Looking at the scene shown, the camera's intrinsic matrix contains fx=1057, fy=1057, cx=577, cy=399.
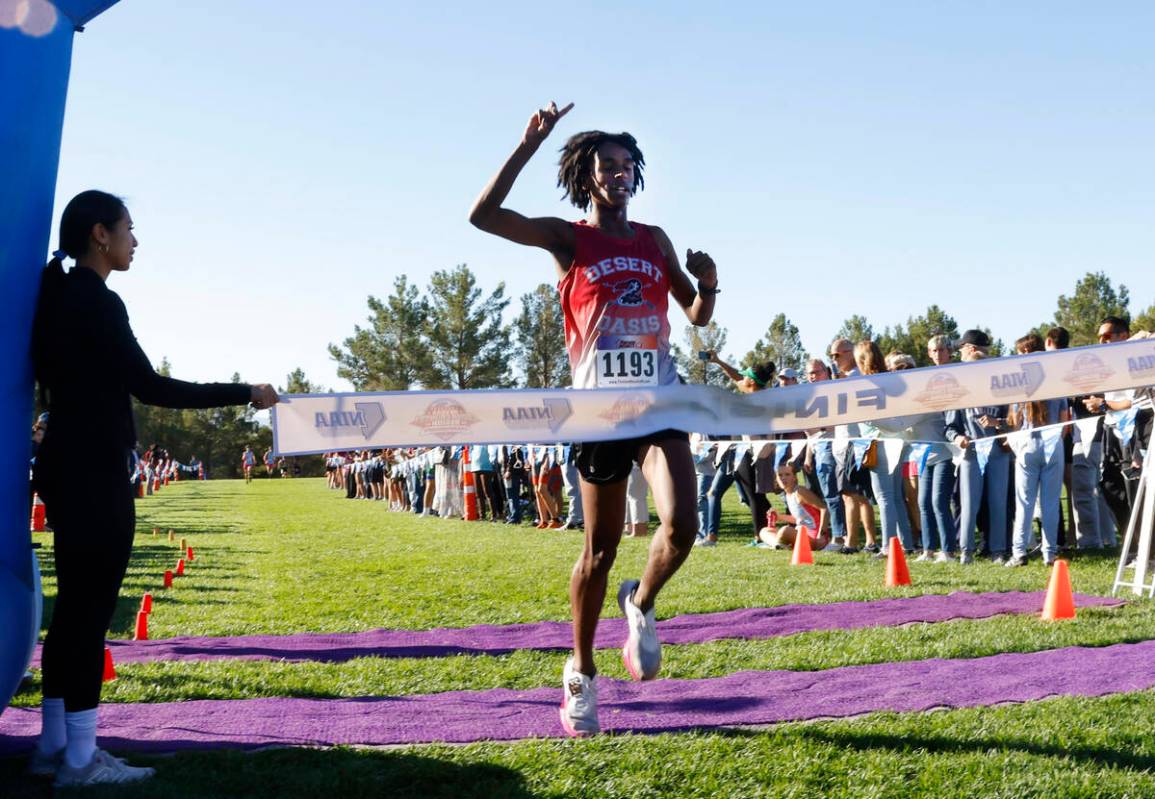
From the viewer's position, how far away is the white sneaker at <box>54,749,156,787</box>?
380cm

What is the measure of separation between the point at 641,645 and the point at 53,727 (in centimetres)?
240

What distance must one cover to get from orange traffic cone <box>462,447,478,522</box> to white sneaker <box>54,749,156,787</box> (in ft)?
61.1

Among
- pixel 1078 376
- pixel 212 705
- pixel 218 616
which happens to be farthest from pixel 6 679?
pixel 1078 376

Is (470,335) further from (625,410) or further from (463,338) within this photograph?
(625,410)

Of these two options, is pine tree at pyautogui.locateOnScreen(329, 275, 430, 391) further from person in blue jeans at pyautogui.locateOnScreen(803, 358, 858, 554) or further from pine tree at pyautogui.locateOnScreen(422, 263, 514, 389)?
person in blue jeans at pyautogui.locateOnScreen(803, 358, 858, 554)

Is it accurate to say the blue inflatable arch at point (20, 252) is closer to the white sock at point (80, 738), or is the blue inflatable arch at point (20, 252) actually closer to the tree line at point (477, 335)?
the white sock at point (80, 738)

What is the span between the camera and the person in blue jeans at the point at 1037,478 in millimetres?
10445

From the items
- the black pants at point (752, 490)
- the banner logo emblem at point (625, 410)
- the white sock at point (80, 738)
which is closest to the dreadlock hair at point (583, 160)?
the banner logo emblem at point (625, 410)

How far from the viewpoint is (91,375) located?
3908 millimetres

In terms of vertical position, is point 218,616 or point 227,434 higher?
point 227,434

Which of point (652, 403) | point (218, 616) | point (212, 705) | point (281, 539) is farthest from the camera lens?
point (281, 539)

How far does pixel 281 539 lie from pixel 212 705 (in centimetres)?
1321

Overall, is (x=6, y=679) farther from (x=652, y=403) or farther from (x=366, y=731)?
(x=652, y=403)

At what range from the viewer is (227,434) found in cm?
10044
